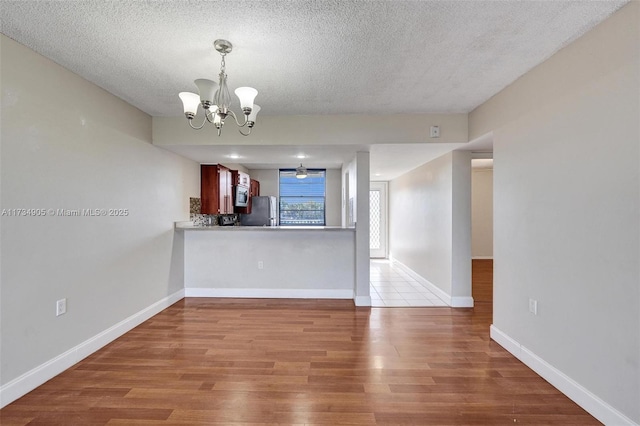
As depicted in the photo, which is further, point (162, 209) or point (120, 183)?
point (162, 209)

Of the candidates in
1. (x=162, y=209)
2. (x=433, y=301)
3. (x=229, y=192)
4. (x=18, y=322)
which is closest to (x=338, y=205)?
(x=229, y=192)

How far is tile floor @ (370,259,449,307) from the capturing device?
4.00 metres

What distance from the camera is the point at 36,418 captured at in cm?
177

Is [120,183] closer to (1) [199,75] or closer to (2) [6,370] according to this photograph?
(1) [199,75]

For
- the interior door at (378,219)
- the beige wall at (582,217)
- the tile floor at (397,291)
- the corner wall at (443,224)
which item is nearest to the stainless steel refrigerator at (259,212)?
the tile floor at (397,291)

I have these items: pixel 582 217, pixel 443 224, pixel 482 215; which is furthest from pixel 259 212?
pixel 482 215

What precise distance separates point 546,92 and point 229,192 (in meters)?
4.61

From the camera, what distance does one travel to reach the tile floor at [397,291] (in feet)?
13.1

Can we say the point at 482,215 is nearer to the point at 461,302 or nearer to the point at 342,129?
the point at 461,302

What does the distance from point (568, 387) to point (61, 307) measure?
12.5 ft

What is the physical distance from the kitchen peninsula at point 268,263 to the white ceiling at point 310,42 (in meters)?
2.04

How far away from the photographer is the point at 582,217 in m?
1.86

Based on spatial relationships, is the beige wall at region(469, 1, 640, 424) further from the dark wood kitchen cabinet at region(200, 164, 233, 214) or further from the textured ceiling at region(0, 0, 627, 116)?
the dark wood kitchen cabinet at region(200, 164, 233, 214)

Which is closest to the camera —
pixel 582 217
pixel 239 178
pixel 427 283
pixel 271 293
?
pixel 582 217
